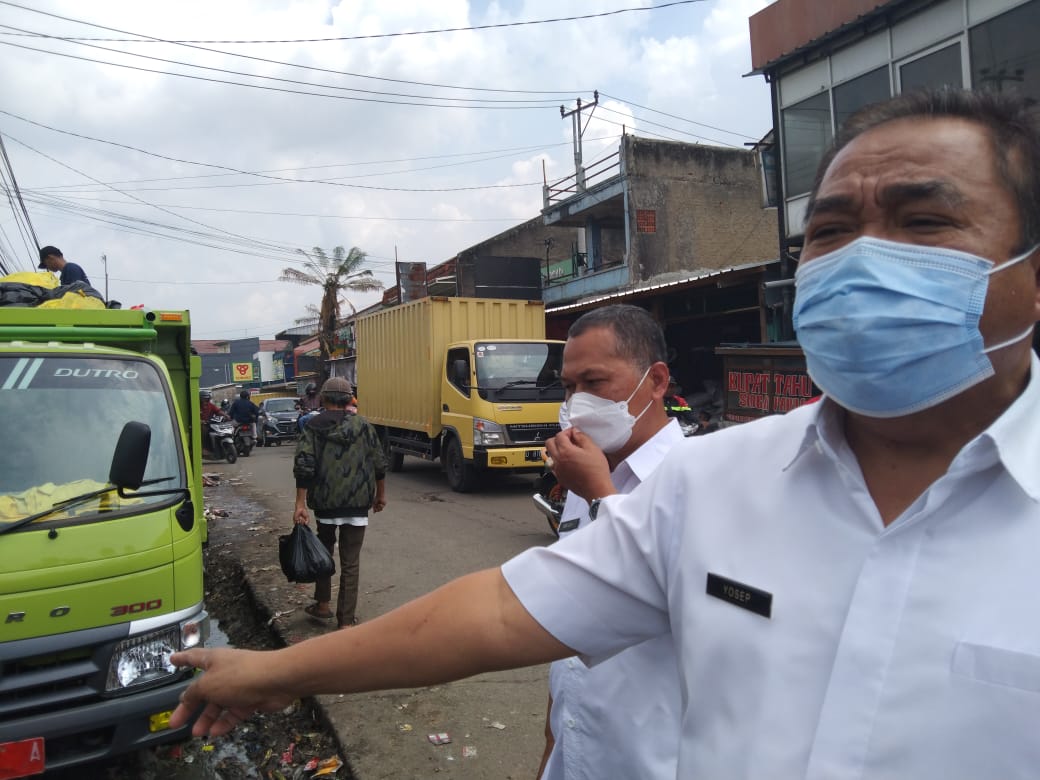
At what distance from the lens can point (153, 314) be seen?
17.6 ft

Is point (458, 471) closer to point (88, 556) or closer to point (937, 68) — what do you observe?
point (88, 556)

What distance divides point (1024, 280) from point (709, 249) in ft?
75.9

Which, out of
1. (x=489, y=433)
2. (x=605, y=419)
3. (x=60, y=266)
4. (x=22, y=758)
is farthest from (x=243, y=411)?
(x=605, y=419)

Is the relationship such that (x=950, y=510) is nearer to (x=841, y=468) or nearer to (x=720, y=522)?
(x=841, y=468)

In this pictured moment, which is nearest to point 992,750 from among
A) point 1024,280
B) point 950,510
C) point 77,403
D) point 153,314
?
point 950,510

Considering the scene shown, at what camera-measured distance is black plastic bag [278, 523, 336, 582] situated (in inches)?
199

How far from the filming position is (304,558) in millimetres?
5059

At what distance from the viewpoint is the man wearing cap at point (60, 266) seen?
697 centimetres

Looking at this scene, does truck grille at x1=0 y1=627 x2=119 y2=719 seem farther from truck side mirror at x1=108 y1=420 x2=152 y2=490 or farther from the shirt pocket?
the shirt pocket

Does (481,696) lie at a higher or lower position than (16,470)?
lower

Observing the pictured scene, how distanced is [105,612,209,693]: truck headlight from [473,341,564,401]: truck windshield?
25.0 feet

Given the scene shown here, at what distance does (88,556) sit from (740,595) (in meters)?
3.03

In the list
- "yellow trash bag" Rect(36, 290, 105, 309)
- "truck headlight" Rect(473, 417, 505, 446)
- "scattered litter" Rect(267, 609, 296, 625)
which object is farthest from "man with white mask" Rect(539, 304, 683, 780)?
"truck headlight" Rect(473, 417, 505, 446)

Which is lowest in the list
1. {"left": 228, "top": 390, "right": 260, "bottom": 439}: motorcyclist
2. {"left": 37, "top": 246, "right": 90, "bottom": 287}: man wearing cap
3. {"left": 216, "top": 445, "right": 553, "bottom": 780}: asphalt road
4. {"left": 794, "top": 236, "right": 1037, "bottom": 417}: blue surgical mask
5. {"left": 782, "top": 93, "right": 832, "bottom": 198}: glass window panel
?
{"left": 216, "top": 445, "right": 553, "bottom": 780}: asphalt road
